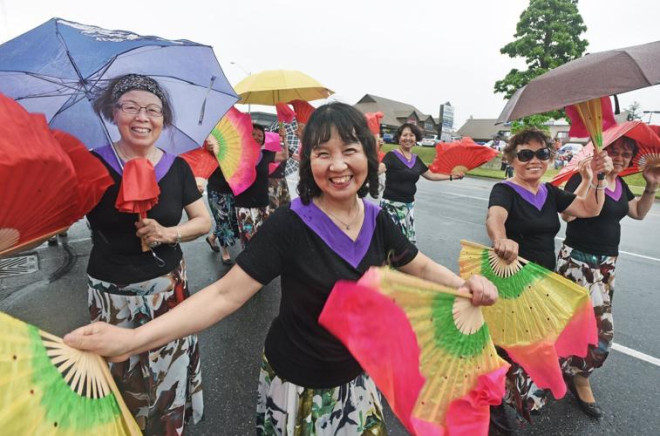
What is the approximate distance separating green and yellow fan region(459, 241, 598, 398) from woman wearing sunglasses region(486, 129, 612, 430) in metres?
0.32

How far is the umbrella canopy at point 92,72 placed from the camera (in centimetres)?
157

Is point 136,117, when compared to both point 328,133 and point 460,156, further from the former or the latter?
point 460,156

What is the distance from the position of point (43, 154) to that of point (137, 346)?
73cm

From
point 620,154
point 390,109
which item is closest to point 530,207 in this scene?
point 620,154

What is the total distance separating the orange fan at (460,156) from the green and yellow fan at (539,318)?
2.94 meters

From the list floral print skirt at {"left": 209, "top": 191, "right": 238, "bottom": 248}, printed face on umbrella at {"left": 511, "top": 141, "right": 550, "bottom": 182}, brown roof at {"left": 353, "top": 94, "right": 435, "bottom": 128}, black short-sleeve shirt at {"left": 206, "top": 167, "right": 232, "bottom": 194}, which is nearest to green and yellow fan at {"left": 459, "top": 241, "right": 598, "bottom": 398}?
printed face on umbrella at {"left": 511, "top": 141, "right": 550, "bottom": 182}

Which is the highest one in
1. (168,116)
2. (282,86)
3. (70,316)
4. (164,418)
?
(282,86)

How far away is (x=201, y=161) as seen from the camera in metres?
3.67

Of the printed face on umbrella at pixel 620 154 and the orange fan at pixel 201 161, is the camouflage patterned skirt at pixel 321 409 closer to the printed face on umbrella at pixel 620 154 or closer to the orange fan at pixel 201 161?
the printed face on umbrella at pixel 620 154

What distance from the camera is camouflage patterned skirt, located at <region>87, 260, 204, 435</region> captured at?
186 cm

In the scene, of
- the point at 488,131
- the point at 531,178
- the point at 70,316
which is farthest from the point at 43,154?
the point at 488,131

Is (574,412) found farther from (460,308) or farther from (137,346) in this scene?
(137,346)

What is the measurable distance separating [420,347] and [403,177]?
3.87 meters

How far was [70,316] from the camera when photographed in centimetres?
363
